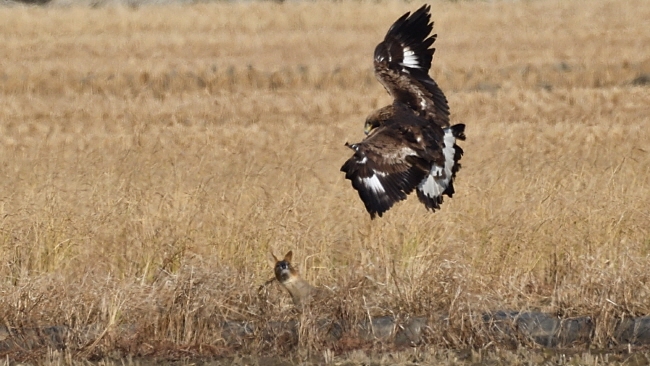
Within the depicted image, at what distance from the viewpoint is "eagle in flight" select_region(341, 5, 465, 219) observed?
6977 millimetres

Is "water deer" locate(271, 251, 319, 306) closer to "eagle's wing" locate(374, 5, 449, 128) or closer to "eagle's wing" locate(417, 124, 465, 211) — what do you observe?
"eagle's wing" locate(417, 124, 465, 211)

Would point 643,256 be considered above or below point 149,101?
below

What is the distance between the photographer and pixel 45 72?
24.8m

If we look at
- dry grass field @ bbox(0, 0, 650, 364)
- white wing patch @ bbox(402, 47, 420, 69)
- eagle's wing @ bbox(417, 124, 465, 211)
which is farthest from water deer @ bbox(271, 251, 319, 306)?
white wing patch @ bbox(402, 47, 420, 69)

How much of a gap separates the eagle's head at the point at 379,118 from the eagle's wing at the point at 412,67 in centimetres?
22

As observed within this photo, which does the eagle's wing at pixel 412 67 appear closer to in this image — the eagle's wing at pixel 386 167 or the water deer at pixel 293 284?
the eagle's wing at pixel 386 167

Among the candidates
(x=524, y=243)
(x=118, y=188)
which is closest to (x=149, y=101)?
(x=118, y=188)

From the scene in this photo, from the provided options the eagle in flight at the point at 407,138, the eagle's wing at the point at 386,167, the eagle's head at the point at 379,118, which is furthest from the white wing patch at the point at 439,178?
the eagle's head at the point at 379,118

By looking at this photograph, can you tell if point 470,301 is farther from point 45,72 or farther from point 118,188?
point 45,72

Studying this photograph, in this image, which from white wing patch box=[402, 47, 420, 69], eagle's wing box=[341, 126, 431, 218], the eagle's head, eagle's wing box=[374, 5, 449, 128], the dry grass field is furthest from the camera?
white wing patch box=[402, 47, 420, 69]

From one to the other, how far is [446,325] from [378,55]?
2138 mm

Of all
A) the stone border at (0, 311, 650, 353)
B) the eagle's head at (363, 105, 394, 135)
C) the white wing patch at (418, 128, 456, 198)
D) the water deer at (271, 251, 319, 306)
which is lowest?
the stone border at (0, 311, 650, 353)

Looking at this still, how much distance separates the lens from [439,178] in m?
7.59

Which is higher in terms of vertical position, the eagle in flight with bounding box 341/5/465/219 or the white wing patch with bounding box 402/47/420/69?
the white wing patch with bounding box 402/47/420/69
